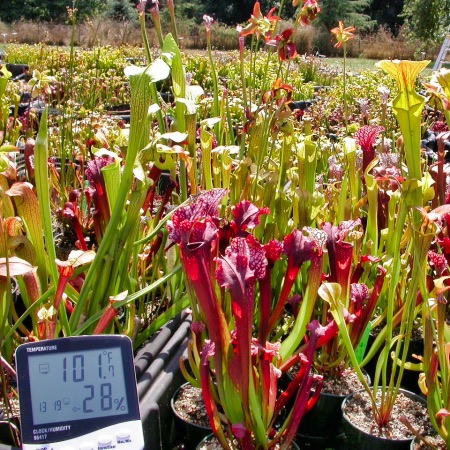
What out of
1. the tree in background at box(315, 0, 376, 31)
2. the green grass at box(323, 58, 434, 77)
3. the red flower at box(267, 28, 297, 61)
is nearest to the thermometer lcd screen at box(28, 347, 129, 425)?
the red flower at box(267, 28, 297, 61)

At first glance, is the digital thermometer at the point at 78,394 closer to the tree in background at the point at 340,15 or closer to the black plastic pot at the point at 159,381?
the black plastic pot at the point at 159,381

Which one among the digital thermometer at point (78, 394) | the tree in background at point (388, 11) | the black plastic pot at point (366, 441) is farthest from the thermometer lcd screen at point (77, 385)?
the tree in background at point (388, 11)

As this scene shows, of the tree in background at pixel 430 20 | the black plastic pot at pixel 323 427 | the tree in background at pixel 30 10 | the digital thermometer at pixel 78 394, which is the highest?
the tree in background at pixel 30 10

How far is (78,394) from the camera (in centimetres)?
74

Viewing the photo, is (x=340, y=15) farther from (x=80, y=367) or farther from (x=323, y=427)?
(x=80, y=367)

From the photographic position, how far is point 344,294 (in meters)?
0.98

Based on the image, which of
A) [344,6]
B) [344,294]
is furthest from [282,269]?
[344,6]

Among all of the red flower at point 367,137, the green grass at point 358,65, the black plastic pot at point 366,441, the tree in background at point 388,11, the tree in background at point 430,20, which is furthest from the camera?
the tree in background at point 388,11

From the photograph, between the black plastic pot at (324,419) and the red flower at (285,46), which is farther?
the red flower at (285,46)

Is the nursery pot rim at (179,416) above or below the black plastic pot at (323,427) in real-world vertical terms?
above

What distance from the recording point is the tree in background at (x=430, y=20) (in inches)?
529

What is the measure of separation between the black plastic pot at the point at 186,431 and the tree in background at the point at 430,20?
13.6 metres

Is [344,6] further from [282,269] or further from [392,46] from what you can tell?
[282,269]

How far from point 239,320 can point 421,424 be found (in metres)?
0.43
